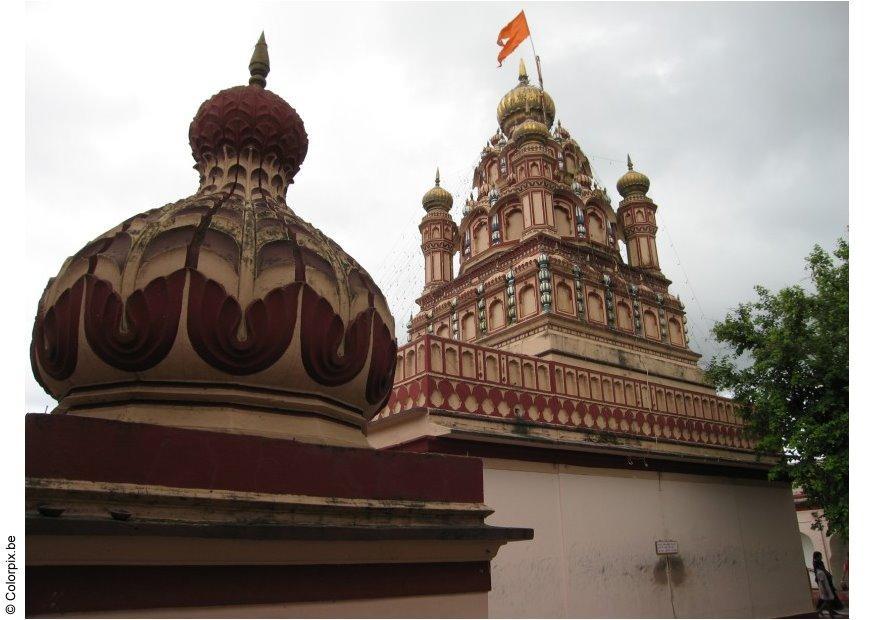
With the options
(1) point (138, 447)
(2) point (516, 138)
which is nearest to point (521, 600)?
A: (1) point (138, 447)

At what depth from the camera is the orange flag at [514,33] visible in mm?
17250

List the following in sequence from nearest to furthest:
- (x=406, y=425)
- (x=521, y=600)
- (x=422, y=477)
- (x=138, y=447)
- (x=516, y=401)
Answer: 1. (x=138, y=447)
2. (x=422, y=477)
3. (x=521, y=600)
4. (x=406, y=425)
5. (x=516, y=401)

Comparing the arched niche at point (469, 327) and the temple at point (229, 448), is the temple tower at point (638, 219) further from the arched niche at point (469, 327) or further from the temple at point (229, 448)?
the temple at point (229, 448)

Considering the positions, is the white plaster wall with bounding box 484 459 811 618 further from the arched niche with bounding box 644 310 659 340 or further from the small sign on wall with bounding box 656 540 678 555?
the arched niche with bounding box 644 310 659 340

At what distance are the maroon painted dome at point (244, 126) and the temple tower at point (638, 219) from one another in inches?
528

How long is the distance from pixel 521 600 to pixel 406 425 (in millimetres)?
2748

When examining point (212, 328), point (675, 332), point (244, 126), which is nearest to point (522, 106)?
point (675, 332)

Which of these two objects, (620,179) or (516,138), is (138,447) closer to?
(516,138)

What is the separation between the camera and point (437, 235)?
18.2m

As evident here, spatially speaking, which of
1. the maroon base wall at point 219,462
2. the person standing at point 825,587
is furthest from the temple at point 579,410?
the maroon base wall at point 219,462

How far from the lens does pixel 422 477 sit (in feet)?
12.9

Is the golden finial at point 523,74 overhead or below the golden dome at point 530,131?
overhead

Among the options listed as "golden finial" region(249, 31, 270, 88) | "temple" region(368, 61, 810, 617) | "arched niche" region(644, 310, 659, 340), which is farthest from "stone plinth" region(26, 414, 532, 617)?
"arched niche" region(644, 310, 659, 340)

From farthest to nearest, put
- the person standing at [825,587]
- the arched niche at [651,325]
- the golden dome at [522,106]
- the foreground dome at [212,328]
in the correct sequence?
the golden dome at [522,106], the arched niche at [651,325], the person standing at [825,587], the foreground dome at [212,328]
